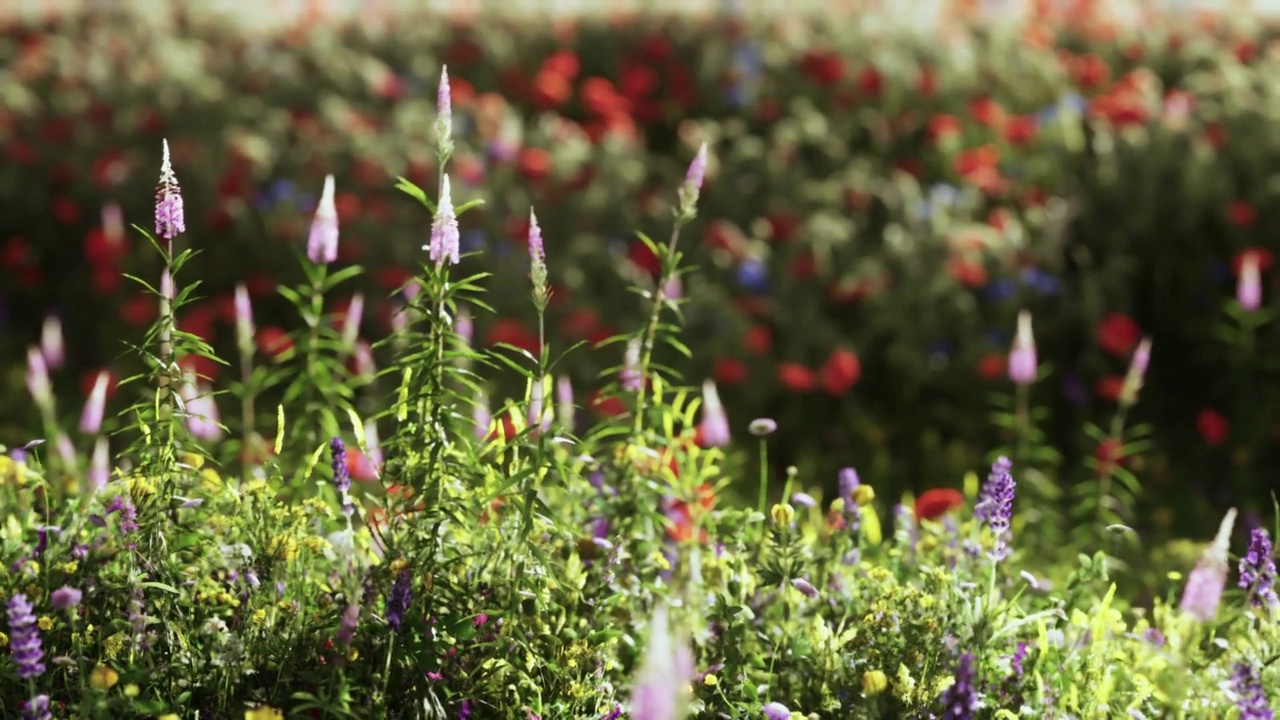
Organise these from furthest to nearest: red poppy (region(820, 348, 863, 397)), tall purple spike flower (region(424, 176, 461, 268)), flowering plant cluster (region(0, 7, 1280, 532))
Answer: flowering plant cluster (region(0, 7, 1280, 532)), red poppy (region(820, 348, 863, 397)), tall purple spike flower (region(424, 176, 461, 268))

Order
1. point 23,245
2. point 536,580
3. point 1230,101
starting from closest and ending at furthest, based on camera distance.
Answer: point 536,580 → point 1230,101 → point 23,245

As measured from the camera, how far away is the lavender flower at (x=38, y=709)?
2.17 metres

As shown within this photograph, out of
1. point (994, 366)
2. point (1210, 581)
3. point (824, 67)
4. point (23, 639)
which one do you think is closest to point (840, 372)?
point (994, 366)

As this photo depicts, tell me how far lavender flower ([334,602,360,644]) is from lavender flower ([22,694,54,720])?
0.43 meters

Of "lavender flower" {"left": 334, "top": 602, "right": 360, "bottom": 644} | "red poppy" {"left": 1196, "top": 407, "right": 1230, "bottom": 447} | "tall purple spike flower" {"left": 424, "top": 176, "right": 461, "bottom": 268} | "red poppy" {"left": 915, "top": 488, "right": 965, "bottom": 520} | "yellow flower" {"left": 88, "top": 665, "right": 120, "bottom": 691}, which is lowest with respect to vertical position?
"yellow flower" {"left": 88, "top": 665, "right": 120, "bottom": 691}

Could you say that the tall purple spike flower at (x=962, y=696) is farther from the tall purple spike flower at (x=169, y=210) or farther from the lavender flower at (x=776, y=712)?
the tall purple spike flower at (x=169, y=210)

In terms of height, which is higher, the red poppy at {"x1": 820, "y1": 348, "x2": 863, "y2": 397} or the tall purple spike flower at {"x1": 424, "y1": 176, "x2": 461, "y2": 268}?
the red poppy at {"x1": 820, "y1": 348, "x2": 863, "y2": 397}

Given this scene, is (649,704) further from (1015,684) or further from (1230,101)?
(1230,101)

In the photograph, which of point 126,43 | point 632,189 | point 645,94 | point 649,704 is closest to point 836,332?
point 632,189

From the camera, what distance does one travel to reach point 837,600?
293cm

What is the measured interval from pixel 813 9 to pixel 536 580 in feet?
21.0

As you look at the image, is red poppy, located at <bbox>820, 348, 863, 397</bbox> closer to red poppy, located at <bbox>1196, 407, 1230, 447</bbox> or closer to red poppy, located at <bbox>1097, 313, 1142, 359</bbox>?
red poppy, located at <bbox>1097, 313, 1142, 359</bbox>

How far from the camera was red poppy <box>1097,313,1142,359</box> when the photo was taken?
5398 mm

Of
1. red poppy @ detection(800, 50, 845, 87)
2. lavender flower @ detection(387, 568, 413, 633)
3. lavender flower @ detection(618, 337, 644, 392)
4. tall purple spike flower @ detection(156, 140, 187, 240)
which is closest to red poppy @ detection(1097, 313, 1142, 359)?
red poppy @ detection(800, 50, 845, 87)
